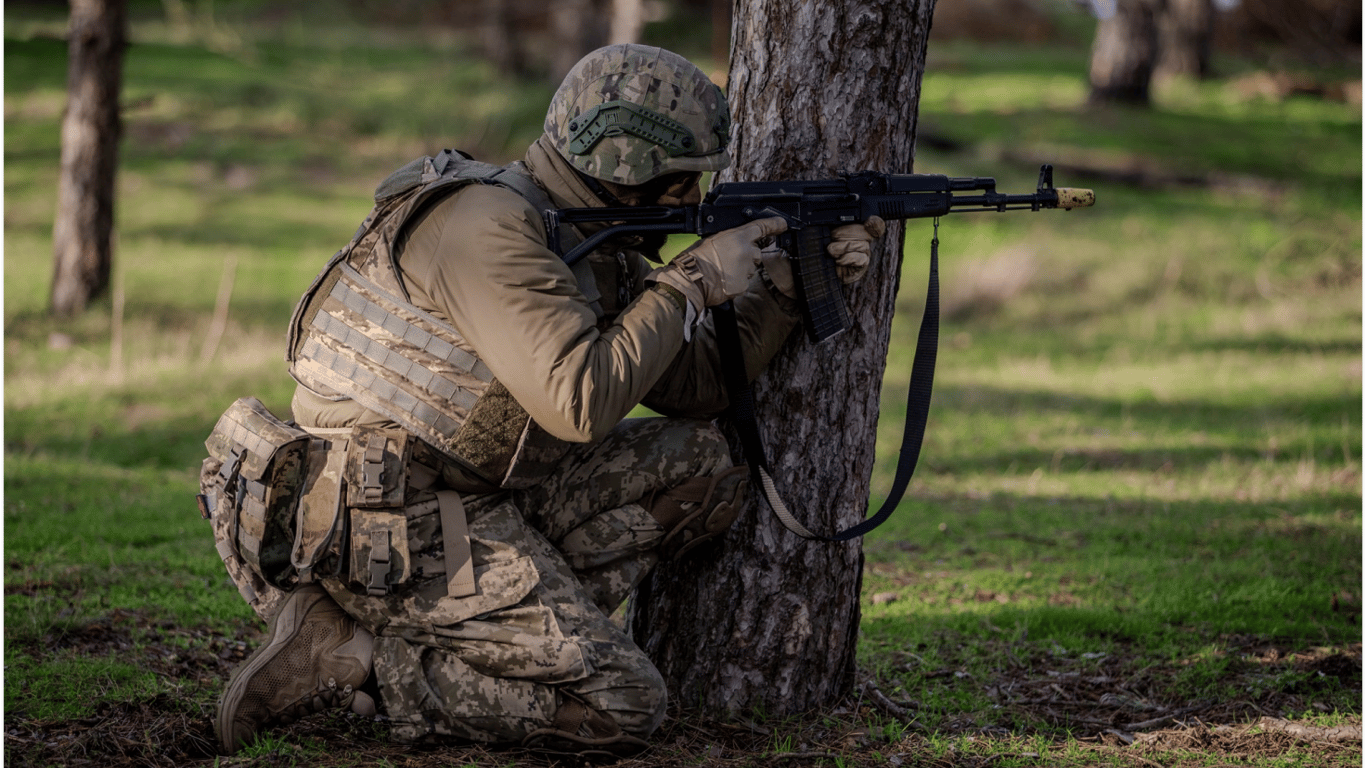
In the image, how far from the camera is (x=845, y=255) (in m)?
3.41

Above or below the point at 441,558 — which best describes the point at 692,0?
above

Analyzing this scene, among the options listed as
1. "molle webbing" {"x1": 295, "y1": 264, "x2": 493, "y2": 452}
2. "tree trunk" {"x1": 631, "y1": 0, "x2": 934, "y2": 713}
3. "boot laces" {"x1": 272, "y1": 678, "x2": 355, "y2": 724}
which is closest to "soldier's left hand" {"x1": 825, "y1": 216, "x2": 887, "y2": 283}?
"tree trunk" {"x1": 631, "y1": 0, "x2": 934, "y2": 713}

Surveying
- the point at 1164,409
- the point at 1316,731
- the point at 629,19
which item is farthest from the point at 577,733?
the point at 629,19

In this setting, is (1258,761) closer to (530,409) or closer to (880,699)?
(880,699)

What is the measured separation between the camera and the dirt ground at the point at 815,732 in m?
3.26

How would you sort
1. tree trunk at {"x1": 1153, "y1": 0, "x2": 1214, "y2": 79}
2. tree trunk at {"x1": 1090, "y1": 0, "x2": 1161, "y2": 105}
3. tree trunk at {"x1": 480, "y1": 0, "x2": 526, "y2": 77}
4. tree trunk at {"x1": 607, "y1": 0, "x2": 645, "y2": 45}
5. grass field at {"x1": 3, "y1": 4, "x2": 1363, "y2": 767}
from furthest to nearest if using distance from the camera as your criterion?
tree trunk at {"x1": 480, "y1": 0, "x2": 526, "y2": 77}
tree trunk at {"x1": 1153, "y1": 0, "x2": 1214, "y2": 79}
tree trunk at {"x1": 1090, "y1": 0, "x2": 1161, "y2": 105}
tree trunk at {"x1": 607, "y1": 0, "x2": 645, "y2": 45}
grass field at {"x1": 3, "y1": 4, "x2": 1363, "y2": 767}

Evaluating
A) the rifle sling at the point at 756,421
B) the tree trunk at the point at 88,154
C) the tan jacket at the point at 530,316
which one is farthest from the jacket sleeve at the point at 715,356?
the tree trunk at the point at 88,154

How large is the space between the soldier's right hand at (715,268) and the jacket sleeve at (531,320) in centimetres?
13

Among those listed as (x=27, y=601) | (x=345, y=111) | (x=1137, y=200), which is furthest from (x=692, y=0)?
(x=27, y=601)

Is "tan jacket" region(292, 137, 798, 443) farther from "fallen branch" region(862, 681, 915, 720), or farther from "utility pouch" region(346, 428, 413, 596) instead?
"fallen branch" region(862, 681, 915, 720)

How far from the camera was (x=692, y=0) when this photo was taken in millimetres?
28328

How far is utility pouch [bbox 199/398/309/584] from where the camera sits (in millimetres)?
3178

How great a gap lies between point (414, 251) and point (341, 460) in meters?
0.63

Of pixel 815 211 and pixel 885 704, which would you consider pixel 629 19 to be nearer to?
pixel 815 211
